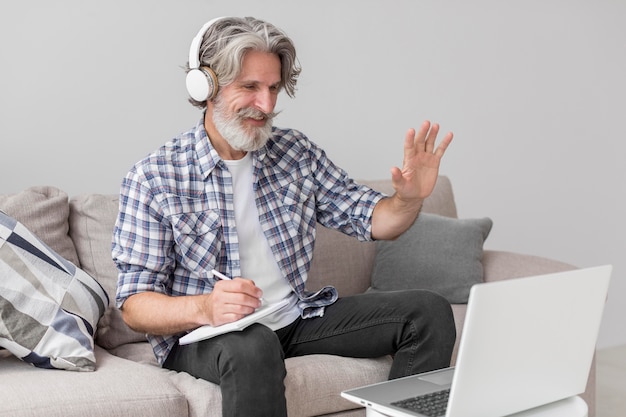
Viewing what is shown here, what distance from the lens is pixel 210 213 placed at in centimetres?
203

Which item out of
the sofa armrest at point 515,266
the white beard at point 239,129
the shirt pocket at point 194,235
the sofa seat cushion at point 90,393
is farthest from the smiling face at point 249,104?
the sofa armrest at point 515,266

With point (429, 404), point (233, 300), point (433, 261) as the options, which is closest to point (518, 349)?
point (429, 404)

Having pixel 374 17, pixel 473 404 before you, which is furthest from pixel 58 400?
pixel 374 17

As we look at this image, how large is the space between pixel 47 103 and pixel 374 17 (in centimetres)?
124

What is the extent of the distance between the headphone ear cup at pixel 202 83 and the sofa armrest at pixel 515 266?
3.79 feet

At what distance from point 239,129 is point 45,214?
0.59 metres

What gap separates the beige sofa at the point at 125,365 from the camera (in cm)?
175

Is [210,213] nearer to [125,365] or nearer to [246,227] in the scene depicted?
[246,227]

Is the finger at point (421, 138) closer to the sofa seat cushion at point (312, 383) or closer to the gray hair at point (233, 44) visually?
the gray hair at point (233, 44)

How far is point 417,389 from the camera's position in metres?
1.59

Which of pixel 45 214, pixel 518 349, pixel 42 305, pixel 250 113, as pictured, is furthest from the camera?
pixel 45 214

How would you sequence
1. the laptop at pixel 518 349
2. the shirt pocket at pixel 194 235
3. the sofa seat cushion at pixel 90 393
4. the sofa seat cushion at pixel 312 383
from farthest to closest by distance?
1. the shirt pocket at pixel 194 235
2. the sofa seat cushion at pixel 312 383
3. the sofa seat cushion at pixel 90 393
4. the laptop at pixel 518 349

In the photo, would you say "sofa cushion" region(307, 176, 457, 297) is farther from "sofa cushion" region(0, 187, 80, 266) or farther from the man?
"sofa cushion" region(0, 187, 80, 266)

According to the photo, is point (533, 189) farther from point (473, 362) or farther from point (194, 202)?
point (473, 362)
